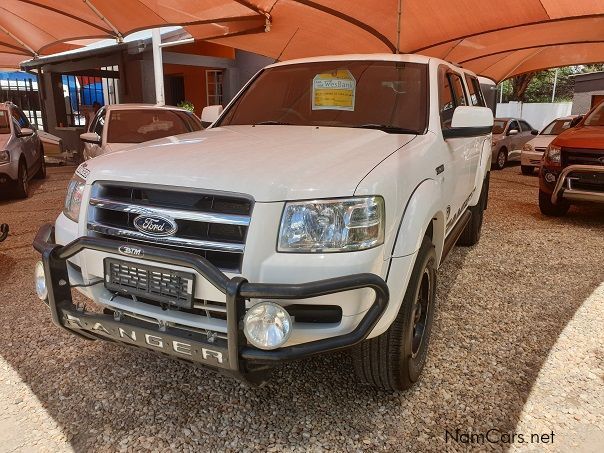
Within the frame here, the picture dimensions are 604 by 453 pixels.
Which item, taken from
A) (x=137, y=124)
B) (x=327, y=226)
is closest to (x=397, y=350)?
(x=327, y=226)

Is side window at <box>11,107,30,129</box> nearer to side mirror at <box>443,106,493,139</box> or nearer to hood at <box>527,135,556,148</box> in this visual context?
side mirror at <box>443,106,493,139</box>

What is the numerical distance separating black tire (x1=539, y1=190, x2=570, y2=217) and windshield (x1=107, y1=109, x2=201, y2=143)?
566 cm

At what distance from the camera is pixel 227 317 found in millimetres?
1858

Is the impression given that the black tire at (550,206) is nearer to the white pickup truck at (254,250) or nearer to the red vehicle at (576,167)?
the red vehicle at (576,167)

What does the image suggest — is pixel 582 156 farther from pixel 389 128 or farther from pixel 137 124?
pixel 137 124

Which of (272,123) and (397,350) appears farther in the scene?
(272,123)

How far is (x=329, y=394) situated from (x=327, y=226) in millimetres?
1145

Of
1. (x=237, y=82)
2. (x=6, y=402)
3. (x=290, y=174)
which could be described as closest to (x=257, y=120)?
(x=290, y=174)

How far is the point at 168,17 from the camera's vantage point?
9852 mm

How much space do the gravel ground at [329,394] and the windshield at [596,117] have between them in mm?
3816

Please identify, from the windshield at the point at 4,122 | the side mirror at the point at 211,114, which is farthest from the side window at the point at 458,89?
the windshield at the point at 4,122

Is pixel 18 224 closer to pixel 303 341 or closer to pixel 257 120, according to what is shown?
pixel 257 120

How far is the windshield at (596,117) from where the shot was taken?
6.89 m

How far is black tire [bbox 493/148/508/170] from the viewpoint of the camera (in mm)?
13422
